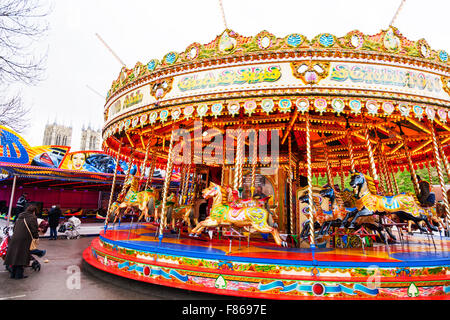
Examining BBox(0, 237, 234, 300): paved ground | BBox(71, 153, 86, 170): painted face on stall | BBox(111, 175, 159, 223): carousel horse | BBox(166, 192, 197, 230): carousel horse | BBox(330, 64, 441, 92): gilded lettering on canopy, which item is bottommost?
BBox(0, 237, 234, 300): paved ground

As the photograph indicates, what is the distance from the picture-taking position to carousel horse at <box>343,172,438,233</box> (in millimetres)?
5603

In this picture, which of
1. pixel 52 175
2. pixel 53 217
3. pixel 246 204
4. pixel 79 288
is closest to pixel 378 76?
pixel 246 204

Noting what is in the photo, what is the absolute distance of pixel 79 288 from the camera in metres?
5.07

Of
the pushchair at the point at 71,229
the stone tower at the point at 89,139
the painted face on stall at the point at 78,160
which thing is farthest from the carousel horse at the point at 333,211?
the stone tower at the point at 89,139

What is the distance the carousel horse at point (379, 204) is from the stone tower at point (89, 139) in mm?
85468

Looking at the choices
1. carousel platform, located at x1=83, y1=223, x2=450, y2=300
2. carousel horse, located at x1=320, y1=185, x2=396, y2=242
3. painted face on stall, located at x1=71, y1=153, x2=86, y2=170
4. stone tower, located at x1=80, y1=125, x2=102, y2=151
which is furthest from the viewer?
stone tower, located at x1=80, y1=125, x2=102, y2=151

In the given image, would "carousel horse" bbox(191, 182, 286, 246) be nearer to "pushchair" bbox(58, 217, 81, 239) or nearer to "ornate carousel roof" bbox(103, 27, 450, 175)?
"ornate carousel roof" bbox(103, 27, 450, 175)

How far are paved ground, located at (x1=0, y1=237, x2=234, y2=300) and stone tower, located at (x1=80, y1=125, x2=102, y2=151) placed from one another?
82.2 meters

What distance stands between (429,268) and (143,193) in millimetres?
7018

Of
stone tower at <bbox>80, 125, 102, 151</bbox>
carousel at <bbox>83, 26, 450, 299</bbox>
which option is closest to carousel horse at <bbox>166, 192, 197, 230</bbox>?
carousel at <bbox>83, 26, 450, 299</bbox>

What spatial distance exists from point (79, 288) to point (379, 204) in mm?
6513

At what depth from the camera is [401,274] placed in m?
4.40

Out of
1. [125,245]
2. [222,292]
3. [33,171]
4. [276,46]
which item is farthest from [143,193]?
[33,171]
